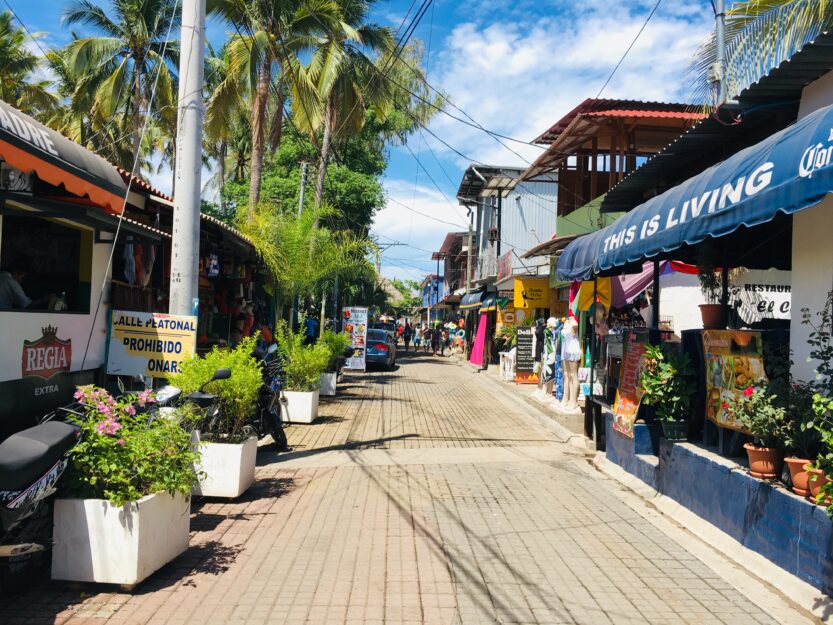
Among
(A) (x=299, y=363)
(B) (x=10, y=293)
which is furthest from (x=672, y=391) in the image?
(A) (x=299, y=363)

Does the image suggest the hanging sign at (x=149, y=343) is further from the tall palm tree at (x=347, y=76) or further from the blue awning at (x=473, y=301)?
the blue awning at (x=473, y=301)

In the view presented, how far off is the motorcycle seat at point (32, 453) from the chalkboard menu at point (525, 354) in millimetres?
17231

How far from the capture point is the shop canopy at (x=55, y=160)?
184 inches

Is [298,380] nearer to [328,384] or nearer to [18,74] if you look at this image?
[328,384]

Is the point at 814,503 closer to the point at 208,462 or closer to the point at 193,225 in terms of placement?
the point at 208,462

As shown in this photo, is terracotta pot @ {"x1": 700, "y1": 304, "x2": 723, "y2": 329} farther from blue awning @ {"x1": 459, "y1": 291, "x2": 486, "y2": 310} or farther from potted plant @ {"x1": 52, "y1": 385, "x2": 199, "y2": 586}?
blue awning @ {"x1": 459, "y1": 291, "x2": 486, "y2": 310}

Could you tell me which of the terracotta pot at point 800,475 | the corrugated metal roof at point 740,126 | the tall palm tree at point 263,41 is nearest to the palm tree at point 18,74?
the tall palm tree at point 263,41

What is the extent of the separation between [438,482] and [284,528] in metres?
2.44

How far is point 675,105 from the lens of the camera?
17047 millimetres

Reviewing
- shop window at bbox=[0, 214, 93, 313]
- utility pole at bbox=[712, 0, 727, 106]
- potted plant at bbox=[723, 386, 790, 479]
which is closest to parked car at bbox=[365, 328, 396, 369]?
shop window at bbox=[0, 214, 93, 313]

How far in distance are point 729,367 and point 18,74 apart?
1092 inches

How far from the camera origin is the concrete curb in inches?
171

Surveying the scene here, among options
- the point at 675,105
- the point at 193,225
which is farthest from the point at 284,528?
the point at 675,105

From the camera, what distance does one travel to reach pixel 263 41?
1855 cm
